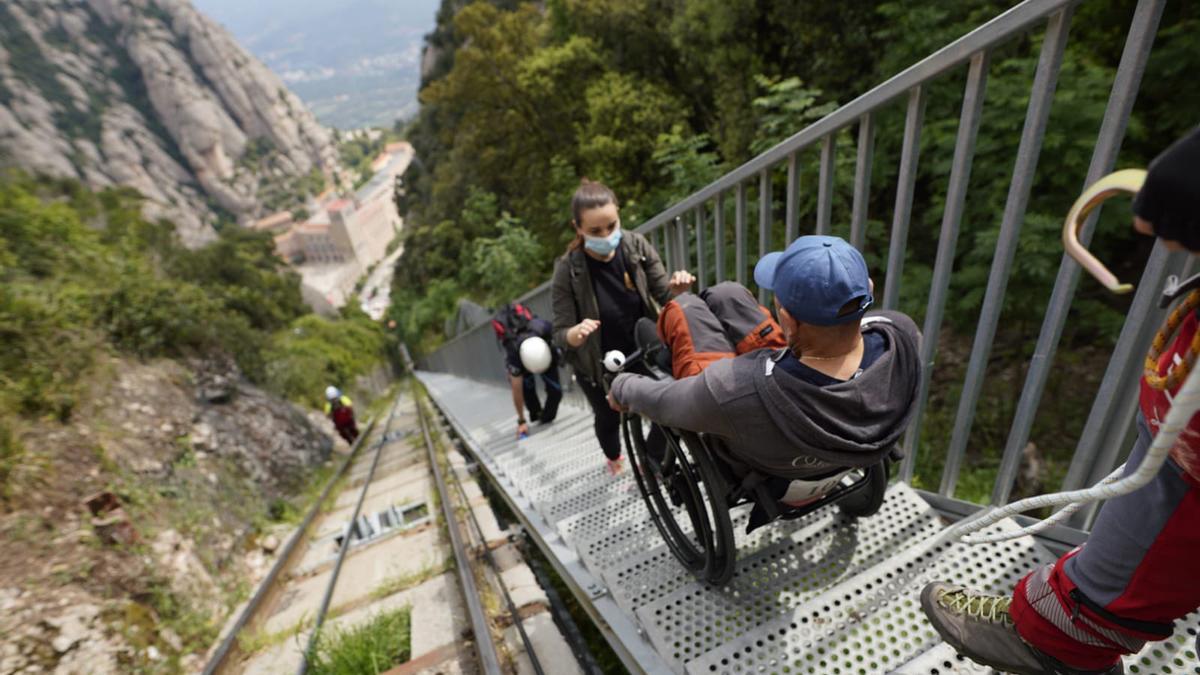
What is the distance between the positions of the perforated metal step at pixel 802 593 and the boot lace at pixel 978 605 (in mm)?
154

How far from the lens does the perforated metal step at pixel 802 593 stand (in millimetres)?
1465

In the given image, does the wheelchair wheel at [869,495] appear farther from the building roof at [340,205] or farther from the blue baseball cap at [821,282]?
the building roof at [340,205]

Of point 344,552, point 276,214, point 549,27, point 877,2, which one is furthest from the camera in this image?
point 276,214

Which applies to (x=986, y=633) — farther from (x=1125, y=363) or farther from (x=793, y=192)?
(x=793, y=192)

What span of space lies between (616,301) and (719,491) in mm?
1261

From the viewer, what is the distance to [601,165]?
516 inches

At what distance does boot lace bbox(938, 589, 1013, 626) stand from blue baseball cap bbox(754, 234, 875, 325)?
0.83 meters

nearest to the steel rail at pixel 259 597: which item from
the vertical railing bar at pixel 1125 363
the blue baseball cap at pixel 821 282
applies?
the blue baseball cap at pixel 821 282

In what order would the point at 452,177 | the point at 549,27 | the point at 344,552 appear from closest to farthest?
the point at 344,552
the point at 549,27
the point at 452,177

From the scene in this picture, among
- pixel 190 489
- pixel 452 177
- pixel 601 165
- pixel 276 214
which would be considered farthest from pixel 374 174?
pixel 190 489

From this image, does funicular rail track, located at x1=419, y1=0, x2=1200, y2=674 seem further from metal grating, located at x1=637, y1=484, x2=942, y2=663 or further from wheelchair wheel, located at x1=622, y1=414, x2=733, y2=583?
wheelchair wheel, located at x1=622, y1=414, x2=733, y2=583

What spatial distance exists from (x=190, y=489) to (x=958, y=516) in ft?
23.3

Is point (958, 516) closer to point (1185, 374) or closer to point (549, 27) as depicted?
point (1185, 374)

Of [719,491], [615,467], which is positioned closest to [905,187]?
[719,491]
